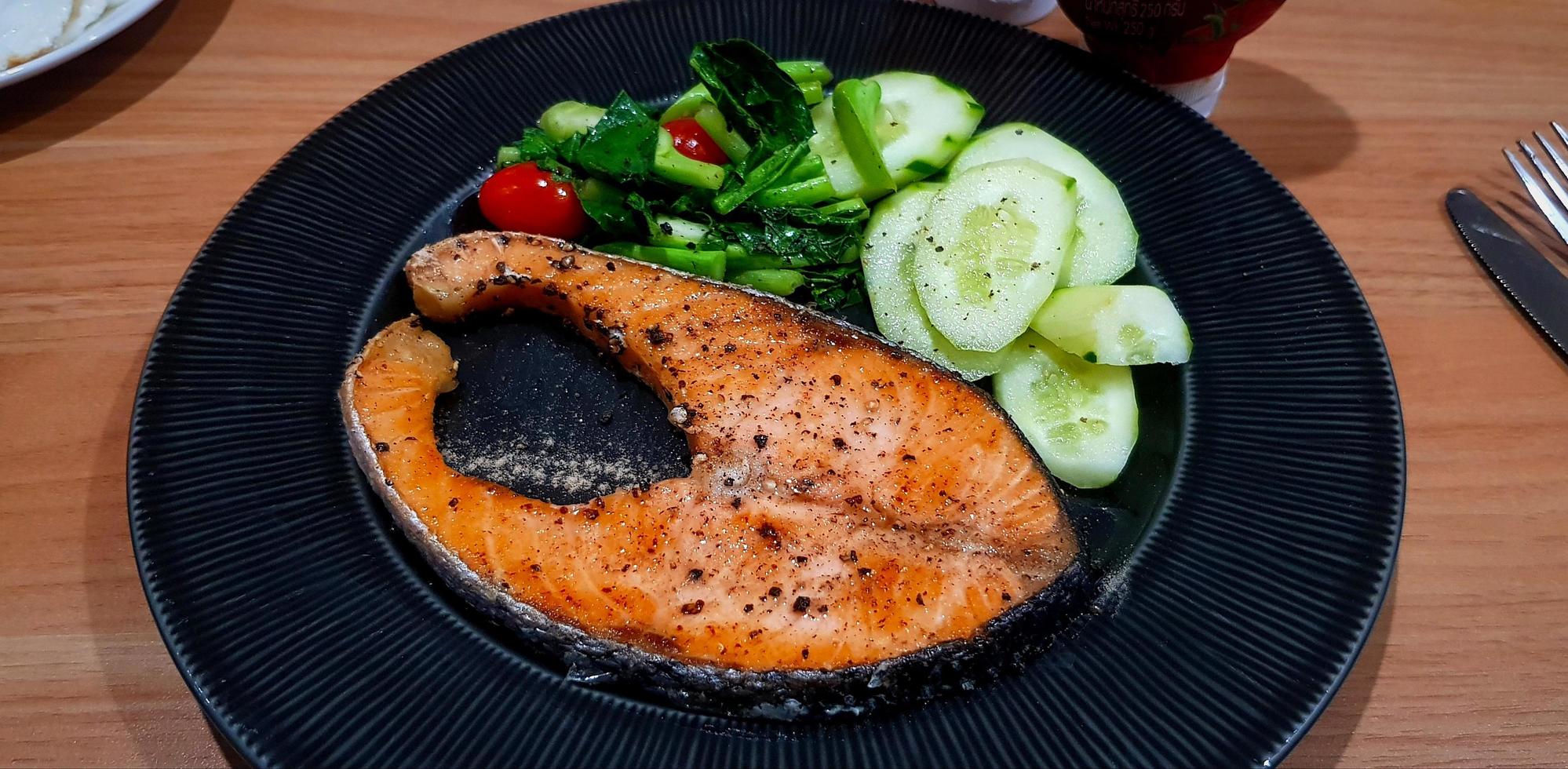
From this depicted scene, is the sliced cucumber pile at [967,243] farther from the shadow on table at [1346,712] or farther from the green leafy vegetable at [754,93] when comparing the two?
the shadow on table at [1346,712]

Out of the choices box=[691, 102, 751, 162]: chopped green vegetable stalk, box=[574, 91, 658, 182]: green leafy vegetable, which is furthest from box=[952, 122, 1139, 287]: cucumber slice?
box=[574, 91, 658, 182]: green leafy vegetable

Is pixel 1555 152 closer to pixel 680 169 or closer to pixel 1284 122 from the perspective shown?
pixel 1284 122

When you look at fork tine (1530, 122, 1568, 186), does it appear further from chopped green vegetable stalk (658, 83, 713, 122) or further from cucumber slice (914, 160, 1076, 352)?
chopped green vegetable stalk (658, 83, 713, 122)

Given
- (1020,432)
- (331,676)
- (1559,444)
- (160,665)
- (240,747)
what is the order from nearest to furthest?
1. (240,747)
2. (331,676)
3. (160,665)
4. (1020,432)
5. (1559,444)

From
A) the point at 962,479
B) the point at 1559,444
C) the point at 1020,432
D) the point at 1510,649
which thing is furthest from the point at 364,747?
the point at 1559,444

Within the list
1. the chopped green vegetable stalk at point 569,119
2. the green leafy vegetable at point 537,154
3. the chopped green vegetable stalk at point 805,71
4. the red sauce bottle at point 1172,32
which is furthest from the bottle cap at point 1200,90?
the green leafy vegetable at point 537,154

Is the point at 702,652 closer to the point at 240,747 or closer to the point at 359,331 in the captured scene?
the point at 240,747
